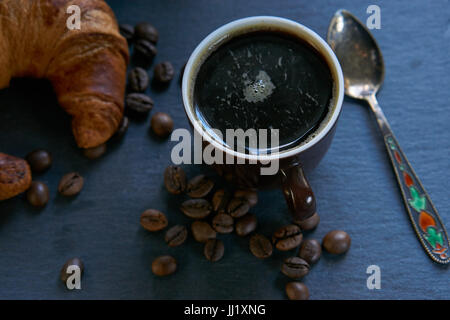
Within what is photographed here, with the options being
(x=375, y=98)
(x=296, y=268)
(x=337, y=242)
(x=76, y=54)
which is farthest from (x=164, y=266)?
(x=375, y=98)

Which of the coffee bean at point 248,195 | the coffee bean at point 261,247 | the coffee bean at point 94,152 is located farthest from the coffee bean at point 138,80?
the coffee bean at point 261,247

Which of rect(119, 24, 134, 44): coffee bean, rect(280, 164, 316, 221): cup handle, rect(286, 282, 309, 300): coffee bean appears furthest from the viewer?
rect(119, 24, 134, 44): coffee bean

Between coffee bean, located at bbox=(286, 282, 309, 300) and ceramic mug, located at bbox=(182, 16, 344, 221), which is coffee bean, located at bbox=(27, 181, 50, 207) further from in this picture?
coffee bean, located at bbox=(286, 282, 309, 300)

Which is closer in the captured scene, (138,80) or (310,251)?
(310,251)

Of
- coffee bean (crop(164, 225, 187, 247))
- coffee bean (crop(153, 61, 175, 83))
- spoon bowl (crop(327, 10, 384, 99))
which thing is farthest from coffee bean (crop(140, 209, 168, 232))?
spoon bowl (crop(327, 10, 384, 99))

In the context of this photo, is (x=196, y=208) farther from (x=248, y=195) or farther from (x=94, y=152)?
(x=94, y=152)

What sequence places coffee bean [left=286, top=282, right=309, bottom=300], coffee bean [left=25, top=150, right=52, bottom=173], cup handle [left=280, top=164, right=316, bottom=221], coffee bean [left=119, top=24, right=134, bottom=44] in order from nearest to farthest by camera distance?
cup handle [left=280, top=164, right=316, bottom=221], coffee bean [left=286, top=282, right=309, bottom=300], coffee bean [left=25, top=150, right=52, bottom=173], coffee bean [left=119, top=24, right=134, bottom=44]
